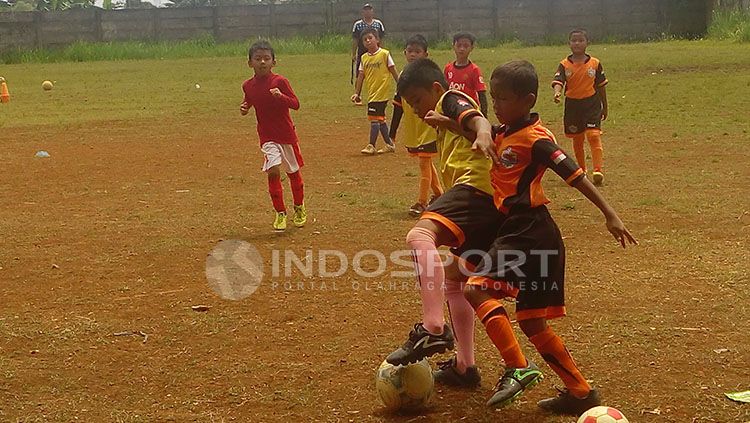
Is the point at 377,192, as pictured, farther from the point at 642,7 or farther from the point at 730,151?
the point at 642,7

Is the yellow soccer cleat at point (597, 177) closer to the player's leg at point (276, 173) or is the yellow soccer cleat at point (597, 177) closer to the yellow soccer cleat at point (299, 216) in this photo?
the yellow soccer cleat at point (299, 216)

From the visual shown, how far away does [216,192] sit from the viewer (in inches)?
433

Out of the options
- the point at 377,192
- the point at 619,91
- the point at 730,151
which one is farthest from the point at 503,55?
the point at 377,192

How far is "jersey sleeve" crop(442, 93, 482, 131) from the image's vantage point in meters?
4.63

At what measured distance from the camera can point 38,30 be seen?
3866 cm

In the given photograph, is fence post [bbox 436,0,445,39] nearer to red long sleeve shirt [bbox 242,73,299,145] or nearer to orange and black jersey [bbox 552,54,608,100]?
orange and black jersey [bbox 552,54,608,100]

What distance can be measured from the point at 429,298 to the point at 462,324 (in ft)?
1.64

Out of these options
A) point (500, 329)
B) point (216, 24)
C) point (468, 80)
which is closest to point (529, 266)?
point (500, 329)

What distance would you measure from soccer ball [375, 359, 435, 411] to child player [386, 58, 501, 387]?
0.38 feet

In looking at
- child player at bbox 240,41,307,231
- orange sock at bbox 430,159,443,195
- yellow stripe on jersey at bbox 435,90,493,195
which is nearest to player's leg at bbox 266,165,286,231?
child player at bbox 240,41,307,231

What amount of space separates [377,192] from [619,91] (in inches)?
448

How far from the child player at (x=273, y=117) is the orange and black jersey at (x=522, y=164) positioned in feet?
14.5

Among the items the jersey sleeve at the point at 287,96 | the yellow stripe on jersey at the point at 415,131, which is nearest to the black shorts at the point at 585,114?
the yellow stripe on jersey at the point at 415,131

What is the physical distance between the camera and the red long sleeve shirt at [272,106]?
876 cm
